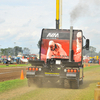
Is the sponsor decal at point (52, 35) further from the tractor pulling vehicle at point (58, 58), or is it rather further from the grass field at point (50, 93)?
the grass field at point (50, 93)

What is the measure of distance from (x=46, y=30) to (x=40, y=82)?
3538 mm

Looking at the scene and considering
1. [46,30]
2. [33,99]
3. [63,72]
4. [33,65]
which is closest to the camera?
[33,99]

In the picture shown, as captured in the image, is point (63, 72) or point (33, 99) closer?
point (33, 99)

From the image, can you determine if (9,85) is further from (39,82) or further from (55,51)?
(55,51)

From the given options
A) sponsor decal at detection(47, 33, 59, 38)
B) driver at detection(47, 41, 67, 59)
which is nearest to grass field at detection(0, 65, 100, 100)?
driver at detection(47, 41, 67, 59)

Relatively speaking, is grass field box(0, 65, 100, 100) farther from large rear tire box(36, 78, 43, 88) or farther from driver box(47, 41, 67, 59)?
driver box(47, 41, 67, 59)

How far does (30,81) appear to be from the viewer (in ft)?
43.2

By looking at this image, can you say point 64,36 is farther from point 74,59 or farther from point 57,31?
point 74,59

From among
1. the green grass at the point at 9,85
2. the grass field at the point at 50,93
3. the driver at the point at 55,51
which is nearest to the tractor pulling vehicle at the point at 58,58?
the driver at the point at 55,51

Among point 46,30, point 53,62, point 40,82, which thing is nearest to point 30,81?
point 40,82

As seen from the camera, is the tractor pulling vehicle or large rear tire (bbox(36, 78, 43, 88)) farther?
large rear tire (bbox(36, 78, 43, 88))

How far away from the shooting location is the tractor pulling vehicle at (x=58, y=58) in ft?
41.6

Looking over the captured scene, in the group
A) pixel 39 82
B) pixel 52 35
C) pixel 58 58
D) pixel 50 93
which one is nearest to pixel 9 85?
pixel 39 82

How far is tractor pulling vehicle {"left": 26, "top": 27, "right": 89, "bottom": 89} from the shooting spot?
12688 millimetres
